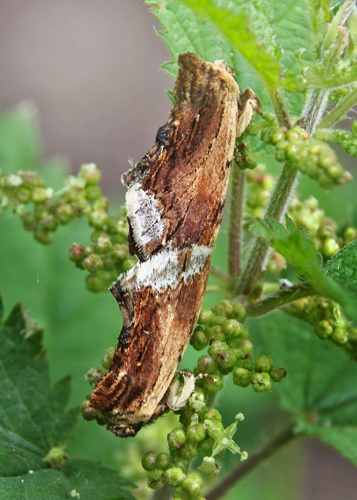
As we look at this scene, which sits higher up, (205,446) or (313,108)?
(313,108)

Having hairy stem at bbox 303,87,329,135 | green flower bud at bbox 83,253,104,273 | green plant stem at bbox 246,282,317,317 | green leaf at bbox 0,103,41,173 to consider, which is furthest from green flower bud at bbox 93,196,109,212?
green leaf at bbox 0,103,41,173

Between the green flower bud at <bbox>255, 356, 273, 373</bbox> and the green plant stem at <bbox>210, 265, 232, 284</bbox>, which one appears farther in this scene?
the green plant stem at <bbox>210, 265, 232, 284</bbox>

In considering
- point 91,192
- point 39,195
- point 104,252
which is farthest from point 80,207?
point 104,252

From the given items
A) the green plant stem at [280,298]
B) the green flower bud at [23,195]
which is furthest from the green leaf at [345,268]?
the green flower bud at [23,195]

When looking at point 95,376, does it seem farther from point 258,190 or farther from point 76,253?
point 258,190

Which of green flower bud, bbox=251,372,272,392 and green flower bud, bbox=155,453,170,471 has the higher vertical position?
green flower bud, bbox=251,372,272,392

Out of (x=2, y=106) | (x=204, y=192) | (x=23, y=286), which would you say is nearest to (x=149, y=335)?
(x=204, y=192)

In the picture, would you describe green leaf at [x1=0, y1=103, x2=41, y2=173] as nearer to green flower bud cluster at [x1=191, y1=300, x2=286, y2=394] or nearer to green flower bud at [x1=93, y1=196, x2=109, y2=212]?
green flower bud at [x1=93, y1=196, x2=109, y2=212]
